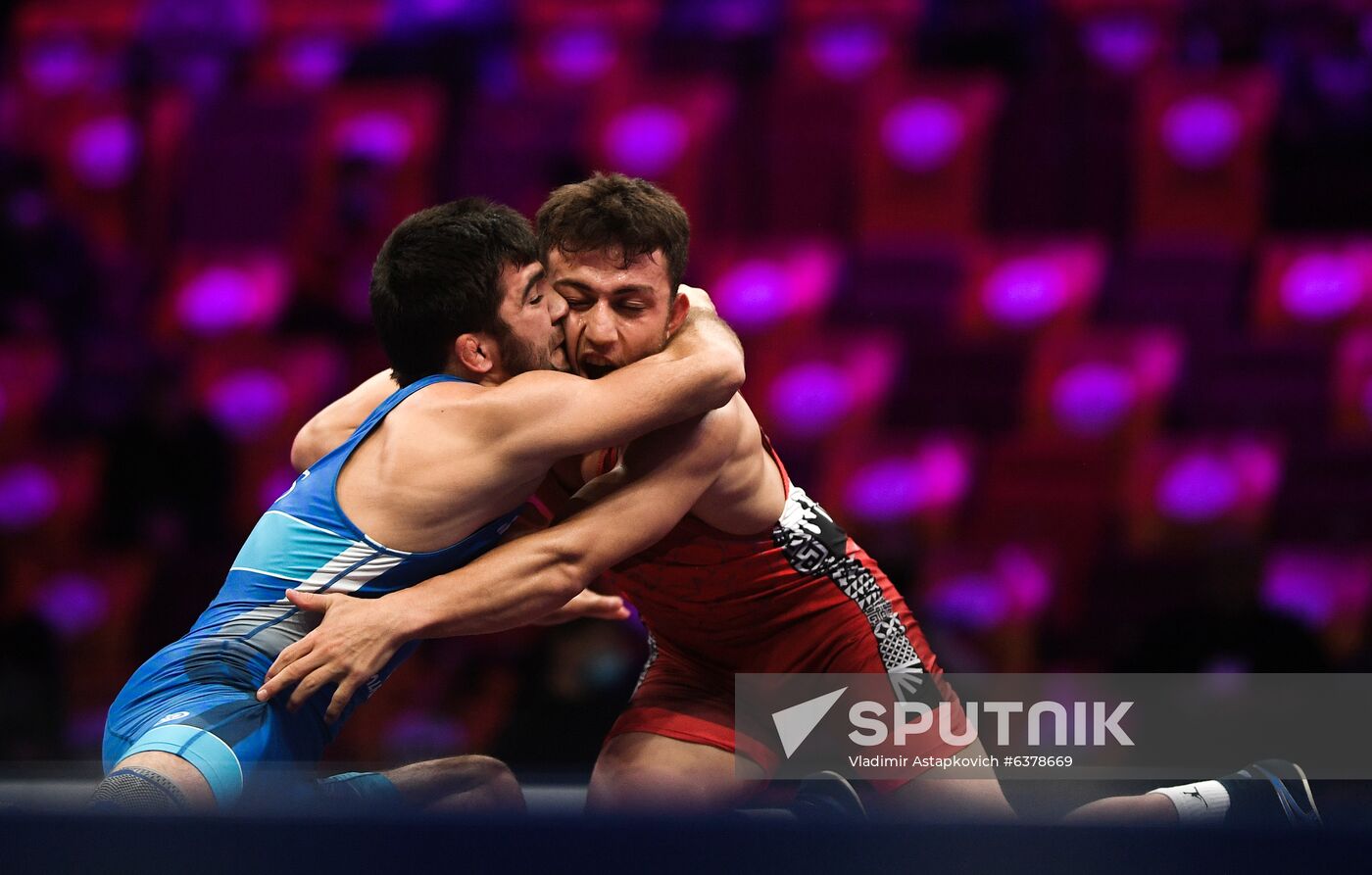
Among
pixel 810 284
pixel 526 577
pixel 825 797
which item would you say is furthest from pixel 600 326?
pixel 810 284

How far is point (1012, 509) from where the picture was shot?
173 inches

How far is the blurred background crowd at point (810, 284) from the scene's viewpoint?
4.17 meters

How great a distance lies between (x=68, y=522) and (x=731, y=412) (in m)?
3.48

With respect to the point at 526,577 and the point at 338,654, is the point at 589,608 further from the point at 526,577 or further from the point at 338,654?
the point at 338,654

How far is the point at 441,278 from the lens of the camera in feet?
7.03

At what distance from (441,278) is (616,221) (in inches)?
11.8

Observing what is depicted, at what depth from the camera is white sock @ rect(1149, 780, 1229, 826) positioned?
7.93ft

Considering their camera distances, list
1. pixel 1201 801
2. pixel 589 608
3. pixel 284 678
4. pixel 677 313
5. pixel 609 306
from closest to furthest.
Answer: pixel 284 678
pixel 609 306
pixel 677 313
pixel 1201 801
pixel 589 608

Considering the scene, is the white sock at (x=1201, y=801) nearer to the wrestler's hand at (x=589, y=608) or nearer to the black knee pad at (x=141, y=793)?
the wrestler's hand at (x=589, y=608)

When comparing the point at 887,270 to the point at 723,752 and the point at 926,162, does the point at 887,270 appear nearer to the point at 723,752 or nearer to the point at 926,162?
the point at 926,162

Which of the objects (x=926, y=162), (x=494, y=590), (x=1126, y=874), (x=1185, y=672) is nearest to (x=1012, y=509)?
(x=1185, y=672)

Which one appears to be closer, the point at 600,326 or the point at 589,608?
the point at 600,326

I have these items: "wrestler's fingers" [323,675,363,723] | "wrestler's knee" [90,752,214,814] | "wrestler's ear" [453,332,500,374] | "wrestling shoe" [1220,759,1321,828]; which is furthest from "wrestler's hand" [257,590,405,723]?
"wrestling shoe" [1220,759,1321,828]

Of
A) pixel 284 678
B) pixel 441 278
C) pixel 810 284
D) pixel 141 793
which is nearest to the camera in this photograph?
pixel 141 793
